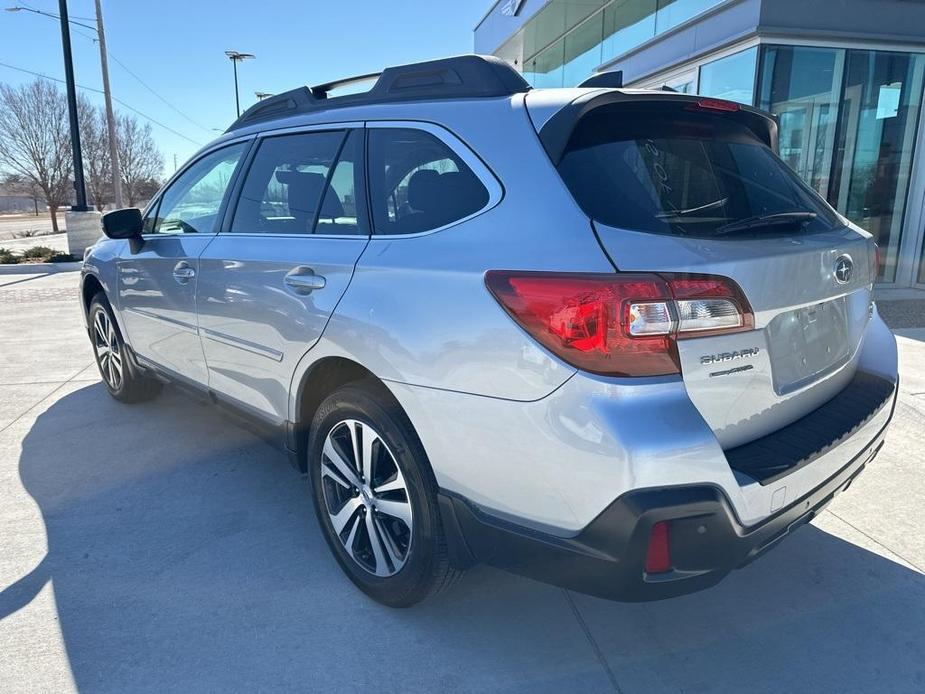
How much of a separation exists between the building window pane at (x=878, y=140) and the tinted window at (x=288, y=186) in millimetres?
8752

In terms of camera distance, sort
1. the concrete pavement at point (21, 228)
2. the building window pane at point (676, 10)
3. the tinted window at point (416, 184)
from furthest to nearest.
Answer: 1. the concrete pavement at point (21, 228)
2. the building window pane at point (676, 10)
3. the tinted window at point (416, 184)

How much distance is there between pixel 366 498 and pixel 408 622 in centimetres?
48

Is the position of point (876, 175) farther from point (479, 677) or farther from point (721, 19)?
point (479, 677)

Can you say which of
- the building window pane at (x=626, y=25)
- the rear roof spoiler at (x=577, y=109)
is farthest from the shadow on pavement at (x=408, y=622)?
the building window pane at (x=626, y=25)

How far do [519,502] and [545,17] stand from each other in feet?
50.0

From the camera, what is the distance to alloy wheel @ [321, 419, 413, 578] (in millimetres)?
2365

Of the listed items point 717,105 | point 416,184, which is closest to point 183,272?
point 416,184

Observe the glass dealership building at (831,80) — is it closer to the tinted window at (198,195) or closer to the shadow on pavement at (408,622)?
the tinted window at (198,195)

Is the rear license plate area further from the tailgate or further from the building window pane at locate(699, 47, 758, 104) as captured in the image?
the building window pane at locate(699, 47, 758, 104)

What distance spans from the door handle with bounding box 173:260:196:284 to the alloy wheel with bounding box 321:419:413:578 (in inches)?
52.8

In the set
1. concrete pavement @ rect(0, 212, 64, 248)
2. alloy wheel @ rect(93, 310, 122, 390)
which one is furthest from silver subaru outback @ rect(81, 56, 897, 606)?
concrete pavement @ rect(0, 212, 64, 248)

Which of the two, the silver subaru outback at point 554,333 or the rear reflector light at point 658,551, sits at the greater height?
the silver subaru outback at point 554,333

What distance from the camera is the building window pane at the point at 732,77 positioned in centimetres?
839

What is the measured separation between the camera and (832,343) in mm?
2256
